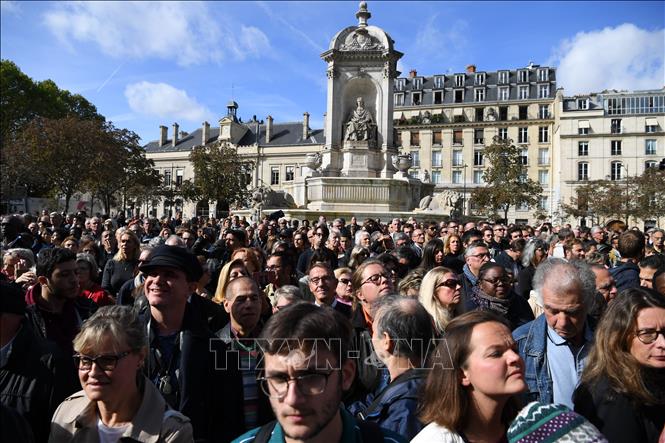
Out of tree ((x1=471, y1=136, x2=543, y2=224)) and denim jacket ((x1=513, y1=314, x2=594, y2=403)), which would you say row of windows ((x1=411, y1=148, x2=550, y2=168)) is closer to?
tree ((x1=471, y1=136, x2=543, y2=224))

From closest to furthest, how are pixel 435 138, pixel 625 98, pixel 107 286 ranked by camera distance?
pixel 107 286
pixel 625 98
pixel 435 138

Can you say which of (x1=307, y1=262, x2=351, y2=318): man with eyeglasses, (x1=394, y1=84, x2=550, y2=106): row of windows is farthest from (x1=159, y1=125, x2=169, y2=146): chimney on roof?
(x1=307, y1=262, x2=351, y2=318): man with eyeglasses

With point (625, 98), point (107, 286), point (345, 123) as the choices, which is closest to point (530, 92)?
point (625, 98)

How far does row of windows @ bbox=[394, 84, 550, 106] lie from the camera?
252 ft

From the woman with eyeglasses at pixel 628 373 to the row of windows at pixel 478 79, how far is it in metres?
81.4

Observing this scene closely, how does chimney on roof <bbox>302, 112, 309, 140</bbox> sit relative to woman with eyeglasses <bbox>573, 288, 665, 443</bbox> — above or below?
above

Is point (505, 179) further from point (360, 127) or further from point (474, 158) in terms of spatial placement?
point (474, 158)

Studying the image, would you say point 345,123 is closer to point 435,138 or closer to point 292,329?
point 292,329

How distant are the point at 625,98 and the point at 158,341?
7935 cm

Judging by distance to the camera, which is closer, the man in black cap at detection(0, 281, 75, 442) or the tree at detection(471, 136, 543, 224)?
the man in black cap at detection(0, 281, 75, 442)

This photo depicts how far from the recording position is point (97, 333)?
2.83 m

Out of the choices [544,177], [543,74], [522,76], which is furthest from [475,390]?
[543,74]

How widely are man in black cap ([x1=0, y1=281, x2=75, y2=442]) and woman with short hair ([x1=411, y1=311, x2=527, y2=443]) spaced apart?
2.05 meters

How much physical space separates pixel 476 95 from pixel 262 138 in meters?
31.9
